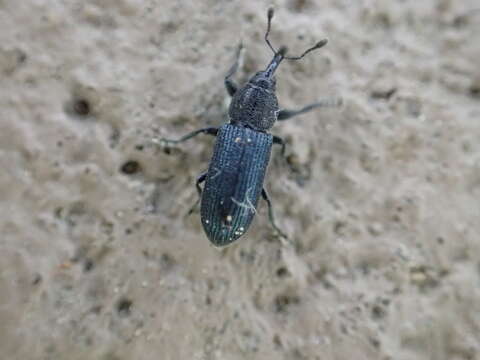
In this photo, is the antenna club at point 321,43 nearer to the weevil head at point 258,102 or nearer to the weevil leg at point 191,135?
the weevil head at point 258,102

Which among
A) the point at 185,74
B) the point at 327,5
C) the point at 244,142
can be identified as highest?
the point at 327,5

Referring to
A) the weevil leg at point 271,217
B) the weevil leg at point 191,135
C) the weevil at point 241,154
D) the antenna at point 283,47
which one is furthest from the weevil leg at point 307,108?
the weevil leg at point 271,217

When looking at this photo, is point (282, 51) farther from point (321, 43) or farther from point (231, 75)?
point (231, 75)

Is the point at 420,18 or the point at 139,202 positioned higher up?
the point at 420,18

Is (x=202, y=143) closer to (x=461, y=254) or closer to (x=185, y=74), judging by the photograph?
(x=185, y=74)

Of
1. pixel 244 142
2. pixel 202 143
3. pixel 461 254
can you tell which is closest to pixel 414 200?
pixel 461 254

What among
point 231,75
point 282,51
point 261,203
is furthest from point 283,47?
point 261,203

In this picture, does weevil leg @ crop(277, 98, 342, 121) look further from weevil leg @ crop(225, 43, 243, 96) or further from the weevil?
weevil leg @ crop(225, 43, 243, 96)
